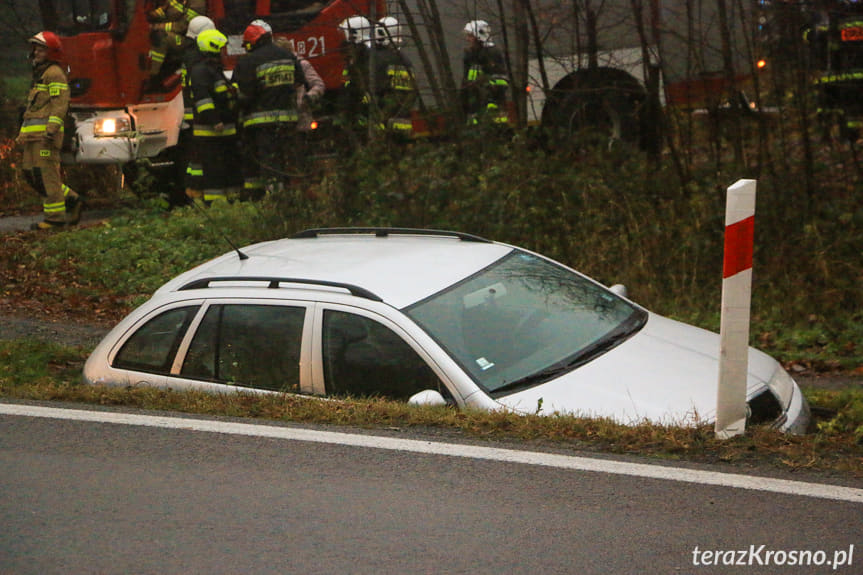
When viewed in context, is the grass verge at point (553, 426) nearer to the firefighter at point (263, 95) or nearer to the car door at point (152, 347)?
the car door at point (152, 347)

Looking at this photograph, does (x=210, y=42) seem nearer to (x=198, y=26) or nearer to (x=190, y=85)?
(x=190, y=85)

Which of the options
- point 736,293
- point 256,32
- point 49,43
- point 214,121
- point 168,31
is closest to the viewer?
point 736,293

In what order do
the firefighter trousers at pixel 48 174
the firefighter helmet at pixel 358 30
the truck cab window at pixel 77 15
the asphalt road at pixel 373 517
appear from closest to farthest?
the asphalt road at pixel 373 517 < the firefighter helmet at pixel 358 30 < the firefighter trousers at pixel 48 174 < the truck cab window at pixel 77 15

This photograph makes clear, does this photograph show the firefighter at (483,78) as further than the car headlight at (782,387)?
Yes

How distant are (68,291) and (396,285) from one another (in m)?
6.70

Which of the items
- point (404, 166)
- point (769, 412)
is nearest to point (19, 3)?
point (404, 166)

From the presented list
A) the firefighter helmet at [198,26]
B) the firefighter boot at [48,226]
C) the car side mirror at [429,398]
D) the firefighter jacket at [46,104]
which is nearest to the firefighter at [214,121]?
the firefighter helmet at [198,26]

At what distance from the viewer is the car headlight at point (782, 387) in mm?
5426

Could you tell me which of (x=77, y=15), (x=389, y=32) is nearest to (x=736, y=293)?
(x=389, y=32)

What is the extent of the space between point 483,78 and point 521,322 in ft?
21.6

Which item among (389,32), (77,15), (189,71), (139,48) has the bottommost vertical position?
(189,71)

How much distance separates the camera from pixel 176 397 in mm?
5898

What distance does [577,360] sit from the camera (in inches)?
220

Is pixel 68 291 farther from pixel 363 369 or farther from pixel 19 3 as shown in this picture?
pixel 19 3
